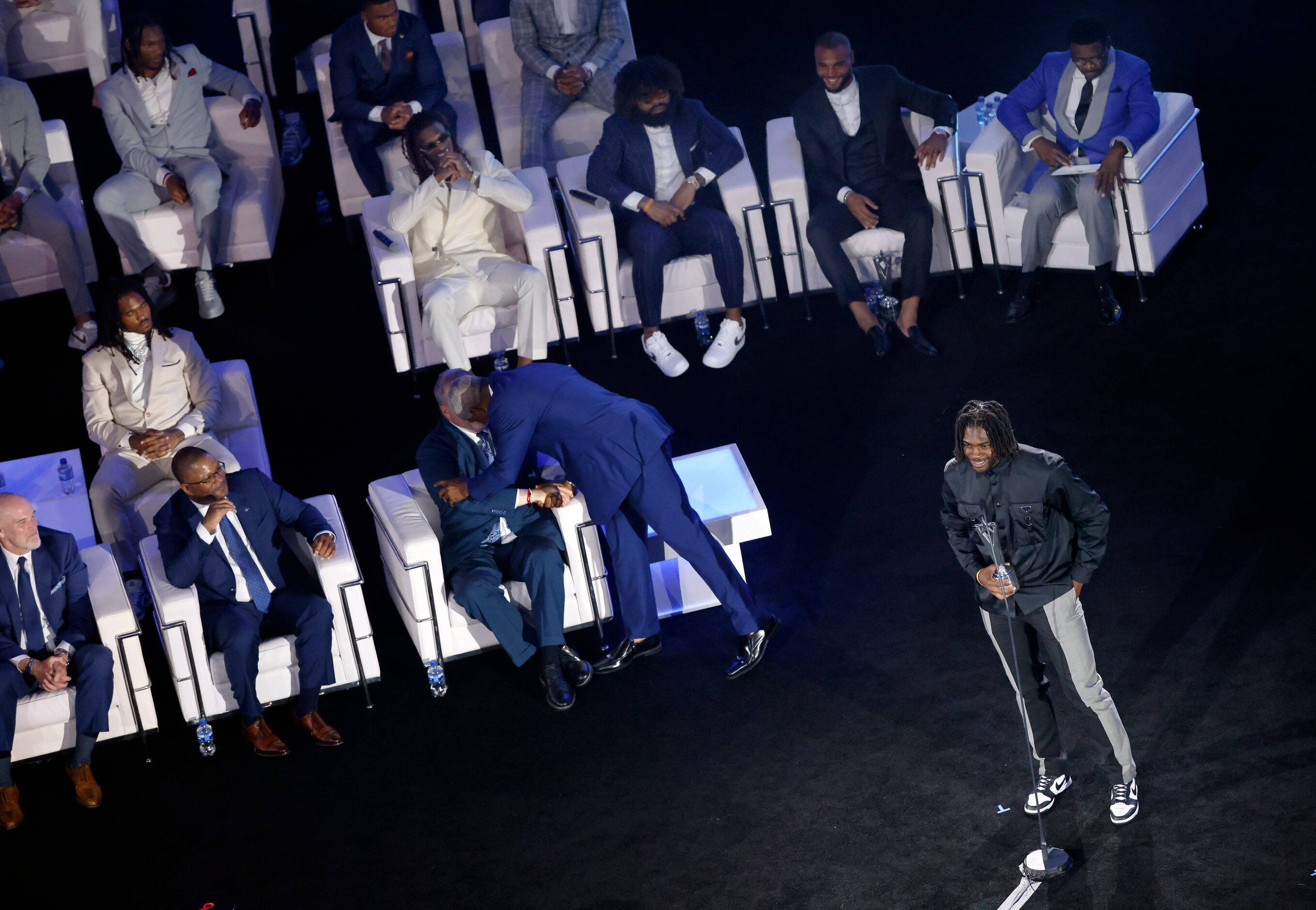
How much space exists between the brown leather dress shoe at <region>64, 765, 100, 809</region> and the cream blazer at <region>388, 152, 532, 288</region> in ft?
8.36

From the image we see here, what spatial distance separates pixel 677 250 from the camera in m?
6.94

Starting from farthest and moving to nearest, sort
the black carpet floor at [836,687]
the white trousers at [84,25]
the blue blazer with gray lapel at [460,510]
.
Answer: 1. the white trousers at [84,25]
2. the blue blazer with gray lapel at [460,510]
3. the black carpet floor at [836,687]

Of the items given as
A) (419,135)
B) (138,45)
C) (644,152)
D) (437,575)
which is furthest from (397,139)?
(437,575)

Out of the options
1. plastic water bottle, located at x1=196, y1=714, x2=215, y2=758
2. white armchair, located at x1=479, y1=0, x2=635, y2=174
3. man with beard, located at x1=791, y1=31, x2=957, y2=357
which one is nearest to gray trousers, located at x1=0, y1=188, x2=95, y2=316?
white armchair, located at x1=479, y1=0, x2=635, y2=174

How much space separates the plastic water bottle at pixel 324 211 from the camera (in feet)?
26.5

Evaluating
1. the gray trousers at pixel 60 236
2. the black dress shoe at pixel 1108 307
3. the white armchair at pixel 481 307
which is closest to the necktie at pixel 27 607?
the white armchair at pixel 481 307

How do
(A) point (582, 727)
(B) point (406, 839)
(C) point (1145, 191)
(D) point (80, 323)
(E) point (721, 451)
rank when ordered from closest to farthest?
(B) point (406, 839) → (A) point (582, 727) → (E) point (721, 451) → (C) point (1145, 191) → (D) point (80, 323)

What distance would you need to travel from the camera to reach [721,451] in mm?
5770

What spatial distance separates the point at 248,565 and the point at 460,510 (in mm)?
686

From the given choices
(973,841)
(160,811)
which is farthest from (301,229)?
(973,841)

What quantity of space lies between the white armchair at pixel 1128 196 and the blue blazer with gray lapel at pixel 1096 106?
0.08 meters

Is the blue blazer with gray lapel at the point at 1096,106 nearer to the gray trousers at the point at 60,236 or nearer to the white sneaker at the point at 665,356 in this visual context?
the white sneaker at the point at 665,356

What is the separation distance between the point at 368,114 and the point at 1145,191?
11.3ft

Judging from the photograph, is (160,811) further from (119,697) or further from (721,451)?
(721,451)
